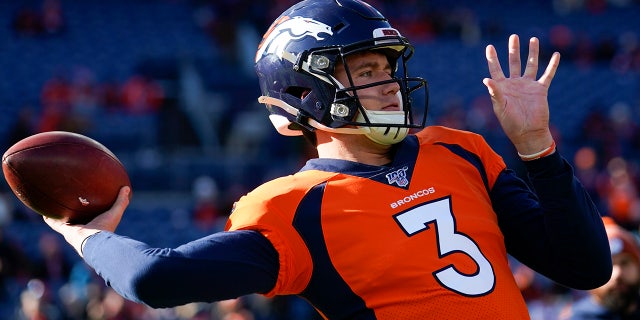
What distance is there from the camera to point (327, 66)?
278cm

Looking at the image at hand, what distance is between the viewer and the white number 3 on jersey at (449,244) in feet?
8.36

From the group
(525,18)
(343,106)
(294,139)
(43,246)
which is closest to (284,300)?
(43,246)

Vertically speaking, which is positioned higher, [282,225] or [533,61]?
[533,61]

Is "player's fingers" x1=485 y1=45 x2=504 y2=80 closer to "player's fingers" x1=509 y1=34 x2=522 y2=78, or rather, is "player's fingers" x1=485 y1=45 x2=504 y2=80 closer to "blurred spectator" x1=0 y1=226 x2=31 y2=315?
"player's fingers" x1=509 y1=34 x2=522 y2=78

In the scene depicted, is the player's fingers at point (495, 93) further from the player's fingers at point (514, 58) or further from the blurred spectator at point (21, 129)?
the blurred spectator at point (21, 129)

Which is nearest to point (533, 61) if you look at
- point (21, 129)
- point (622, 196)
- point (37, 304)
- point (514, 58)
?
point (514, 58)

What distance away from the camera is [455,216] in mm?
2652

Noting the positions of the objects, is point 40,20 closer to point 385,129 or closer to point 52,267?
point 52,267

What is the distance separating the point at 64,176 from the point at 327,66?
2.56 feet

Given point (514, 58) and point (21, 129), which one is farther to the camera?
point (21, 129)

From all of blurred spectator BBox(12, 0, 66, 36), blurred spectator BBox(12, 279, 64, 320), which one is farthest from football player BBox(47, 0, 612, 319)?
blurred spectator BBox(12, 0, 66, 36)

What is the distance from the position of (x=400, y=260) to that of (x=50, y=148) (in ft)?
3.26

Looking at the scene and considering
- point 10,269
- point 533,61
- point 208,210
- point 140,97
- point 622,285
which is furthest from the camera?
point 140,97

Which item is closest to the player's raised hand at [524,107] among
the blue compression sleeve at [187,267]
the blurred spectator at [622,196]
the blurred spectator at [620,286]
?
the blue compression sleeve at [187,267]
